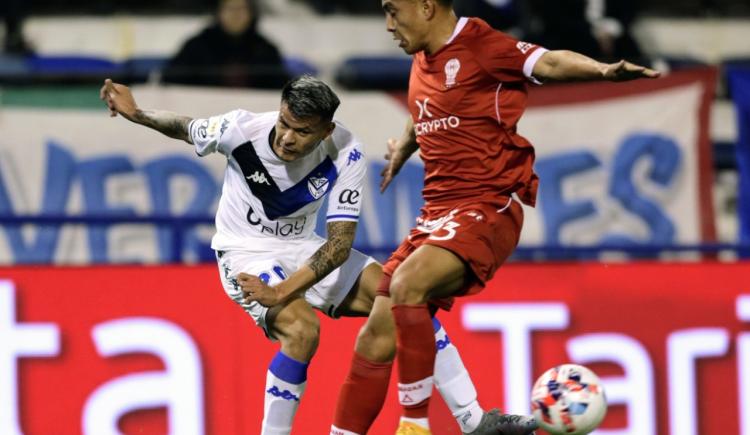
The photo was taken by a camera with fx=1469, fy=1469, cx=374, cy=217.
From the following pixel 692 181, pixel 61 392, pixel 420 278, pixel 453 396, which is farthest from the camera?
pixel 692 181

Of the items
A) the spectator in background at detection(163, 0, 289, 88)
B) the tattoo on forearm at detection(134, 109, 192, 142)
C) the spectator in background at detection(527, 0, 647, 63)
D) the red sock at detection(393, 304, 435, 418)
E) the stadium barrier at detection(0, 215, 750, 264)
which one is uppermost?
the spectator in background at detection(527, 0, 647, 63)

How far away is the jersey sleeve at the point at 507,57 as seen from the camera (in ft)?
19.0

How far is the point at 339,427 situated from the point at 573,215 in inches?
153

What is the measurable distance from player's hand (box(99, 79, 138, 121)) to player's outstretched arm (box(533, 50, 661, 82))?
5.72ft

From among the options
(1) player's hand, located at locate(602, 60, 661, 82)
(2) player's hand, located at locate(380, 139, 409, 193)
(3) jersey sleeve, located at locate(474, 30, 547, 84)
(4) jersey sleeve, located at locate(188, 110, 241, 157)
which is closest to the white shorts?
(2) player's hand, located at locate(380, 139, 409, 193)

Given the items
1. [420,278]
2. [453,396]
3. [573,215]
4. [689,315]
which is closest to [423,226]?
[420,278]

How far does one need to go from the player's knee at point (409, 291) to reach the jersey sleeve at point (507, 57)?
0.90 meters

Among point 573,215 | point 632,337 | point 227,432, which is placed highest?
point 573,215

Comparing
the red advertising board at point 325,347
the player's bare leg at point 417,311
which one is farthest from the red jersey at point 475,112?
the red advertising board at point 325,347

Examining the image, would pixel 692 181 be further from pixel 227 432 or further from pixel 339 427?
pixel 339 427

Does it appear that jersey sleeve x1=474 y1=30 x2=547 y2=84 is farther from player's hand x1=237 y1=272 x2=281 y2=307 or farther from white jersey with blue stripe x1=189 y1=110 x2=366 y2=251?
player's hand x1=237 y1=272 x2=281 y2=307

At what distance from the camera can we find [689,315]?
8.09 metres

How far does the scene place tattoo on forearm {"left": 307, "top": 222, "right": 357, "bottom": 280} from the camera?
6.17 m

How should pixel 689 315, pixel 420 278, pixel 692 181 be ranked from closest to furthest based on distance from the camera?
pixel 420 278, pixel 689 315, pixel 692 181
